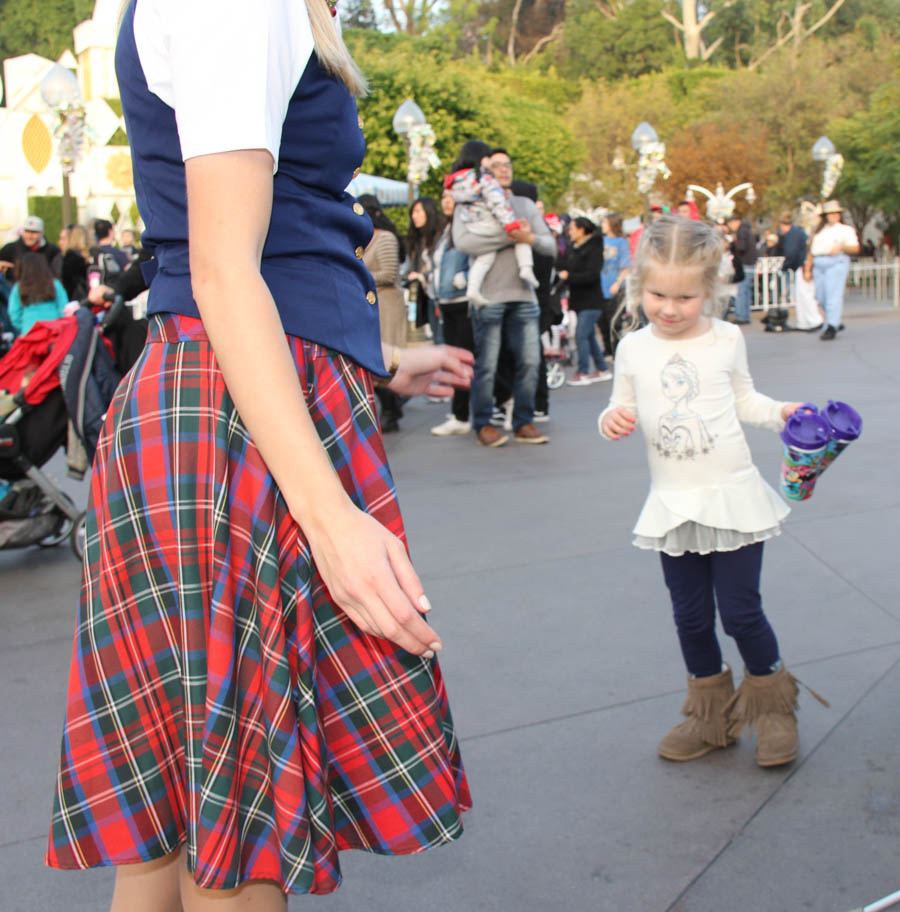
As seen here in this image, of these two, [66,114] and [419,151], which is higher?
[66,114]

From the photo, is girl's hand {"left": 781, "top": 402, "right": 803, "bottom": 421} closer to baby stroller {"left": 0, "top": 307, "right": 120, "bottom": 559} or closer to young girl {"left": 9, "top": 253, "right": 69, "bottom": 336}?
baby stroller {"left": 0, "top": 307, "right": 120, "bottom": 559}

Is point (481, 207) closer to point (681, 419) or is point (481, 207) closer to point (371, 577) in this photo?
point (681, 419)

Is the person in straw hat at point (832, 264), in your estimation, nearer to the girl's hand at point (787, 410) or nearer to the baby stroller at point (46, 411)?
the baby stroller at point (46, 411)

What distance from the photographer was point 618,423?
9.93 feet

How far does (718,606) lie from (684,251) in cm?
97

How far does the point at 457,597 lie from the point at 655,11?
57462 mm

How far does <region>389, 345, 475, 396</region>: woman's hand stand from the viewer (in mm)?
1684

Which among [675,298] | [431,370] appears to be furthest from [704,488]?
[431,370]

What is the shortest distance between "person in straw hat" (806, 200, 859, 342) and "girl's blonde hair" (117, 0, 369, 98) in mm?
13264

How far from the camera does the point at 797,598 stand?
4215 mm

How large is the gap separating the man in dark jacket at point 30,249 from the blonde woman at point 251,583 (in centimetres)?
947

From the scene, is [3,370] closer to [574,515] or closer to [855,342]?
[574,515]

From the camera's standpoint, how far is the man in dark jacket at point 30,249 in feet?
34.7

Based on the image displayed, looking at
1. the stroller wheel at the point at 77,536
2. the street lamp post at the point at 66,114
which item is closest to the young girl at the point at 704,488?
the stroller wheel at the point at 77,536
